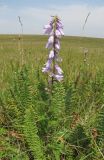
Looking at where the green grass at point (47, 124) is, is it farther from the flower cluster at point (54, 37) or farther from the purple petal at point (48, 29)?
the purple petal at point (48, 29)

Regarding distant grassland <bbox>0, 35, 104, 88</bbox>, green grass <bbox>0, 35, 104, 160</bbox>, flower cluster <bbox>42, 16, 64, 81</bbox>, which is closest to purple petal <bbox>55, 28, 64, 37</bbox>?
flower cluster <bbox>42, 16, 64, 81</bbox>

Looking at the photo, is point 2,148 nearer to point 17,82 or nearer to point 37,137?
point 37,137

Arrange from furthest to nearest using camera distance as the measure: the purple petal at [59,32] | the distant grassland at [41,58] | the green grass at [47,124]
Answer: the distant grassland at [41,58]
the green grass at [47,124]
the purple petal at [59,32]

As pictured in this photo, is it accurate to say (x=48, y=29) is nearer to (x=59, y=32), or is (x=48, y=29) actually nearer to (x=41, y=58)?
(x=59, y=32)

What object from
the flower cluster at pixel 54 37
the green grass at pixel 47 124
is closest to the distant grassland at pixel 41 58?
the flower cluster at pixel 54 37

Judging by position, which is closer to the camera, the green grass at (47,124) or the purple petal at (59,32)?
the purple petal at (59,32)

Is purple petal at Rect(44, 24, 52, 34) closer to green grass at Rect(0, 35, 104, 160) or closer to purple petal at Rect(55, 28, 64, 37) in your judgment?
purple petal at Rect(55, 28, 64, 37)

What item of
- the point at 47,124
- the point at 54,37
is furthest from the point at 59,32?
the point at 47,124

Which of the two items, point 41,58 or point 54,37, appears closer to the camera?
point 54,37

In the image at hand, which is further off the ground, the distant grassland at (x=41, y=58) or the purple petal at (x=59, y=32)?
the purple petal at (x=59, y=32)

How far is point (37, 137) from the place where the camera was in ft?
11.9

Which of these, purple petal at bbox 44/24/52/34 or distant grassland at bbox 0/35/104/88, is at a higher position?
purple petal at bbox 44/24/52/34

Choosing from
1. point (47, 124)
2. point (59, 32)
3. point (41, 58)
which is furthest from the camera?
point (41, 58)

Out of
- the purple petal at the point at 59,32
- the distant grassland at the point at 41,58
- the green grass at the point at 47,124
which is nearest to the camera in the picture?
the purple petal at the point at 59,32
